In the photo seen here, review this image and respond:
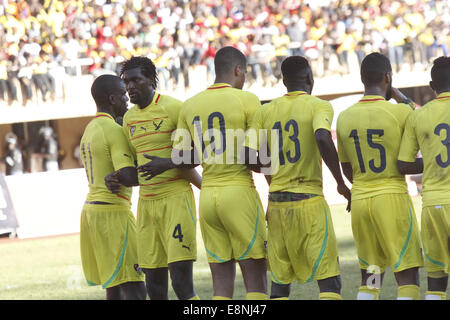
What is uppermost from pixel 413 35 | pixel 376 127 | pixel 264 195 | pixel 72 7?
pixel 72 7

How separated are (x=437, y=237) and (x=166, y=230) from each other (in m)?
2.14

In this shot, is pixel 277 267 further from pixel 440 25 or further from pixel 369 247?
pixel 440 25

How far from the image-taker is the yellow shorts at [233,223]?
6281mm

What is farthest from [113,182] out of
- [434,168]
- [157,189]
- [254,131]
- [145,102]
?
[434,168]

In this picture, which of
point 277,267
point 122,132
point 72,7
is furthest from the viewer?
point 72,7

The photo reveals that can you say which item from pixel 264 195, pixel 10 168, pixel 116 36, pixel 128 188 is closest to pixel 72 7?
pixel 116 36

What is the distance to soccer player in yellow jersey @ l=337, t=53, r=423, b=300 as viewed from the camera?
6.24 meters

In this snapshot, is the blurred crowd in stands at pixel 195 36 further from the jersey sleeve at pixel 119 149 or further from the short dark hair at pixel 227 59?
the short dark hair at pixel 227 59

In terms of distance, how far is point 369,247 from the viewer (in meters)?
6.42

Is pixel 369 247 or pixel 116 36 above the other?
pixel 116 36

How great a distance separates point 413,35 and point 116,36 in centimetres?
878

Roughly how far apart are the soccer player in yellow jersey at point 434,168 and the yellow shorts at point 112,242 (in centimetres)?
244

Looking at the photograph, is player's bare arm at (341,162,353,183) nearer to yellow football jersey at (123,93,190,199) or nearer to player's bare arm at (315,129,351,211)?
player's bare arm at (315,129,351,211)

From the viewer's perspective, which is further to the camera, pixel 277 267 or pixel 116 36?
→ pixel 116 36
